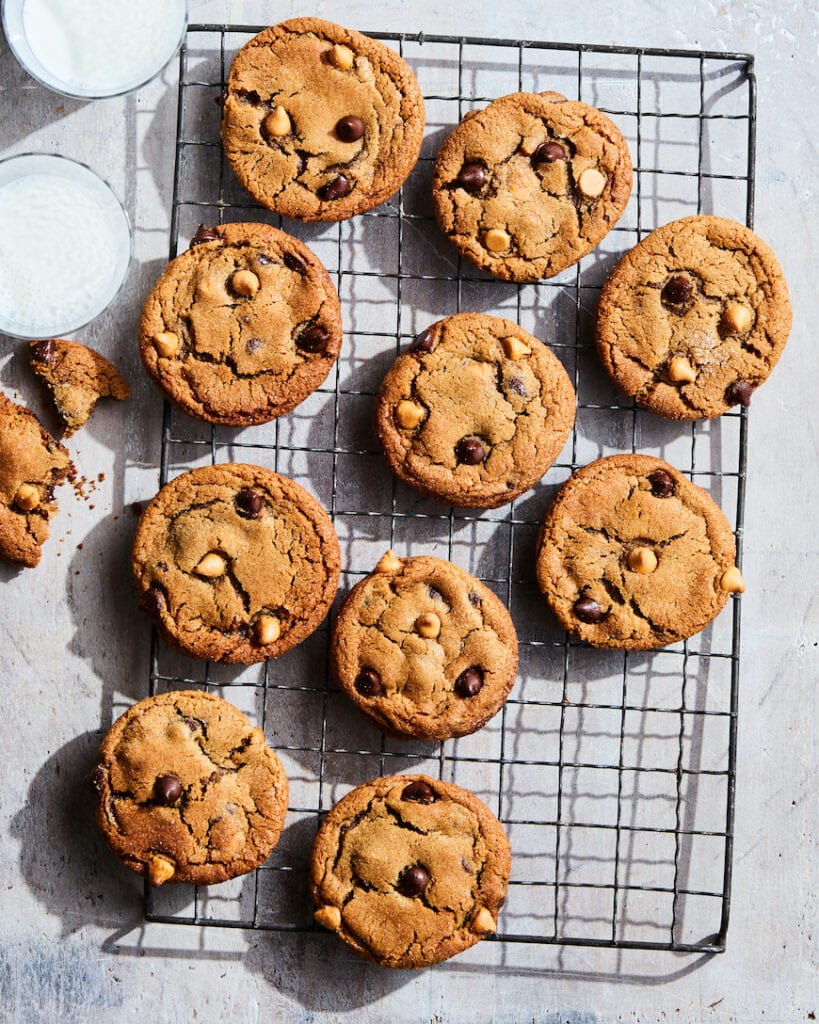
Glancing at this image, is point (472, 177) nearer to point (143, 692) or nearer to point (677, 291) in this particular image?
point (677, 291)

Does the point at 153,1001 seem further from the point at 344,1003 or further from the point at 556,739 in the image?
the point at 556,739

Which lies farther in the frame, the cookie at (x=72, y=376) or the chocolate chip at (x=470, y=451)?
the cookie at (x=72, y=376)

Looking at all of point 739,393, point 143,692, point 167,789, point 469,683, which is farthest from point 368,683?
point 739,393

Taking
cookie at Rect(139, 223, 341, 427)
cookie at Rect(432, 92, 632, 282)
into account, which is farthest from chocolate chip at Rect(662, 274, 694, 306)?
cookie at Rect(139, 223, 341, 427)

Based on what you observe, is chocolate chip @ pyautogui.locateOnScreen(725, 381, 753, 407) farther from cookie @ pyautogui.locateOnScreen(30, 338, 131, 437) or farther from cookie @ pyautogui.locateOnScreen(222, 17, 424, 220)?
cookie @ pyautogui.locateOnScreen(30, 338, 131, 437)

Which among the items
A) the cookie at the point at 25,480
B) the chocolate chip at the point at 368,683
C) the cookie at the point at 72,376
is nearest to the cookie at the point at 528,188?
the cookie at the point at 72,376

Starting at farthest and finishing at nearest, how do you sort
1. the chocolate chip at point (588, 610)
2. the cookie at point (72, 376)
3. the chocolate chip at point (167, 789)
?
1. the cookie at point (72, 376)
2. the chocolate chip at point (588, 610)
3. the chocolate chip at point (167, 789)

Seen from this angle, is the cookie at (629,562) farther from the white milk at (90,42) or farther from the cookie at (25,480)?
the white milk at (90,42)
